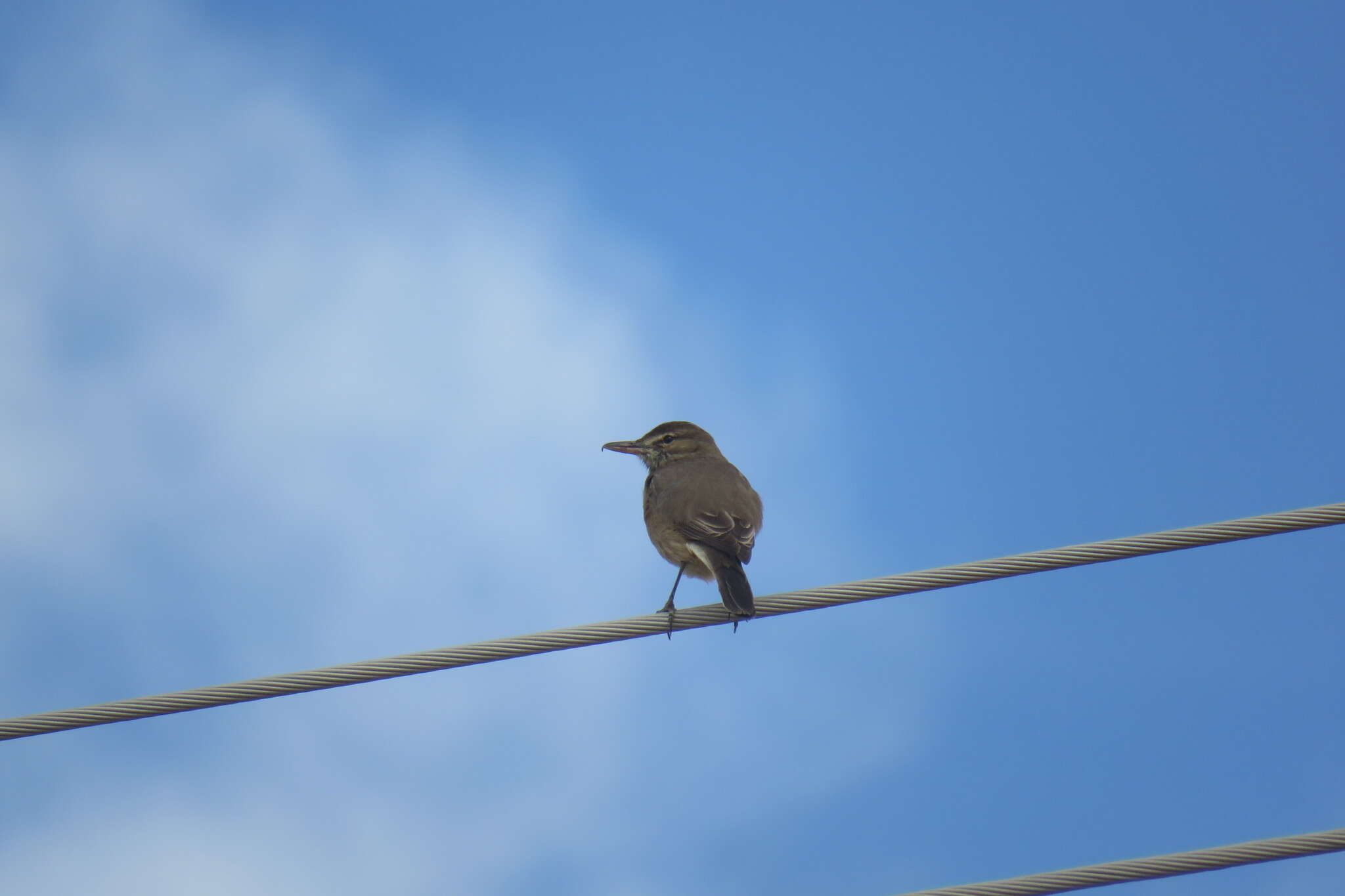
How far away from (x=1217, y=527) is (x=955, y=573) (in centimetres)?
103

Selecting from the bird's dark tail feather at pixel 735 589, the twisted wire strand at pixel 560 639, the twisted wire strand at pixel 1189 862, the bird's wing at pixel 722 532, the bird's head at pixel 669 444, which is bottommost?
the twisted wire strand at pixel 1189 862

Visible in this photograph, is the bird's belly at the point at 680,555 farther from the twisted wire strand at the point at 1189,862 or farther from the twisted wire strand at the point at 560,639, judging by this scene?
the twisted wire strand at the point at 1189,862

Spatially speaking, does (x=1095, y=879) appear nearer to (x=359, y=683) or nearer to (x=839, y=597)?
(x=839, y=597)

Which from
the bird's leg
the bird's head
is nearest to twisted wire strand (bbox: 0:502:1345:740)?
the bird's leg

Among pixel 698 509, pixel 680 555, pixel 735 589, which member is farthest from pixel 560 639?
pixel 680 555

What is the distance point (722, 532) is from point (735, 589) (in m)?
0.83

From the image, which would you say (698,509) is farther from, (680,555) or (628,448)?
(628,448)

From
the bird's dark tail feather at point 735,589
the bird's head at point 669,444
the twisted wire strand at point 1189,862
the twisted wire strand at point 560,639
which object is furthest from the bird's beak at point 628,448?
the twisted wire strand at point 1189,862

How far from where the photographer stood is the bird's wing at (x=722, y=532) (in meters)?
6.30

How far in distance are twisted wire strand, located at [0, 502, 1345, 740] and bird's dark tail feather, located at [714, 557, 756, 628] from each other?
814mm

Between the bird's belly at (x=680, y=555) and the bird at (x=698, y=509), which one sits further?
the bird's belly at (x=680, y=555)

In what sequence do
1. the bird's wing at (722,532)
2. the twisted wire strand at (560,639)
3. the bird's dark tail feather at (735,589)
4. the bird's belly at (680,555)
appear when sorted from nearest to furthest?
the twisted wire strand at (560,639) < the bird's dark tail feather at (735,589) < the bird's wing at (722,532) < the bird's belly at (680,555)

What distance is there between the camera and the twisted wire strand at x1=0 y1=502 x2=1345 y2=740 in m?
4.37

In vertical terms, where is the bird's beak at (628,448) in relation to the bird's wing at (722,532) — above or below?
above
